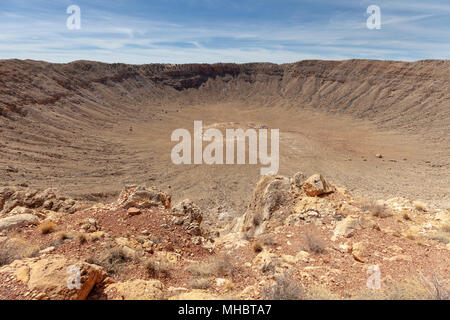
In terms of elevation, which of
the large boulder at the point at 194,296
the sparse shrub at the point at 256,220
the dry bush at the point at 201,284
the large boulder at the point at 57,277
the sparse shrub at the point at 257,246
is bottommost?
the sparse shrub at the point at 256,220

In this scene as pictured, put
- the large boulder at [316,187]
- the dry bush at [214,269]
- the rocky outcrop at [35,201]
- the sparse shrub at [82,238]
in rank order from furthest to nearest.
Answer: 1. the rocky outcrop at [35,201]
2. the large boulder at [316,187]
3. the sparse shrub at [82,238]
4. the dry bush at [214,269]

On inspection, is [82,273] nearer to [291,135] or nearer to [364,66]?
[291,135]

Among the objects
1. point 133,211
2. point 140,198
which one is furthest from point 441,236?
point 140,198

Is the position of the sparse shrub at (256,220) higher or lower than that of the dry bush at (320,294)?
lower

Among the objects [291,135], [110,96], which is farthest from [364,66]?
[110,96]

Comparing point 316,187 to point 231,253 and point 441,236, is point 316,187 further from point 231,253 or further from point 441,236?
point 231,253

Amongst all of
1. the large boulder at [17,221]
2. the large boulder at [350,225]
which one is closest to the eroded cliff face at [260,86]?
the large boulder at [17,221]

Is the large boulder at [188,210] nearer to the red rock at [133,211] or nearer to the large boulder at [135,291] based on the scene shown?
the red rock at [133,211]
